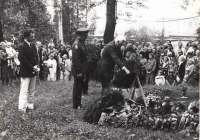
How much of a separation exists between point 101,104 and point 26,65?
2266 millimetres

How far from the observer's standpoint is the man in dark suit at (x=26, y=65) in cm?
865

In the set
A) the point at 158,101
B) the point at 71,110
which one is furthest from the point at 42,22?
the point at 158,101

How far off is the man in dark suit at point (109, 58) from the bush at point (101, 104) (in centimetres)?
98

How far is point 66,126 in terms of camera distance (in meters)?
7.27

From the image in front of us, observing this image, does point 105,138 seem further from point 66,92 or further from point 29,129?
point 66,92

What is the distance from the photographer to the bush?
24.9 ft

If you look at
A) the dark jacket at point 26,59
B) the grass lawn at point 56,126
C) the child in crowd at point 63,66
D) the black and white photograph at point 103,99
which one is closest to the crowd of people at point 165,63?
the black and white photograph at point 103,99

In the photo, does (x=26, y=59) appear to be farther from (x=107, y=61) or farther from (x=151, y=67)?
(x=151, y=67)

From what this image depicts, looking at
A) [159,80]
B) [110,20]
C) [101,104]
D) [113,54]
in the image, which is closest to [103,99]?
[101,104]

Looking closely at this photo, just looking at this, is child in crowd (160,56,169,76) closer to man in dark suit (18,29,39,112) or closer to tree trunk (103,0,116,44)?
tree trunk (103,0,116,44)

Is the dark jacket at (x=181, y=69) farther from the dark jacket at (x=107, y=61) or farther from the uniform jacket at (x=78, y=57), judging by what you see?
the uniform jacket at (x=78, y=57)

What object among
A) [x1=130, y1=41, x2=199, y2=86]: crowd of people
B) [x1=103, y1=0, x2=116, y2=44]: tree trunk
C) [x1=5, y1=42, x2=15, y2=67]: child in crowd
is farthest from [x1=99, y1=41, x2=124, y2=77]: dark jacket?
[x1=103, y1=0, x2=116, y2=44]: tree trunk

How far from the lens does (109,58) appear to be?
9133mm

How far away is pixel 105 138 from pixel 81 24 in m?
27.8
